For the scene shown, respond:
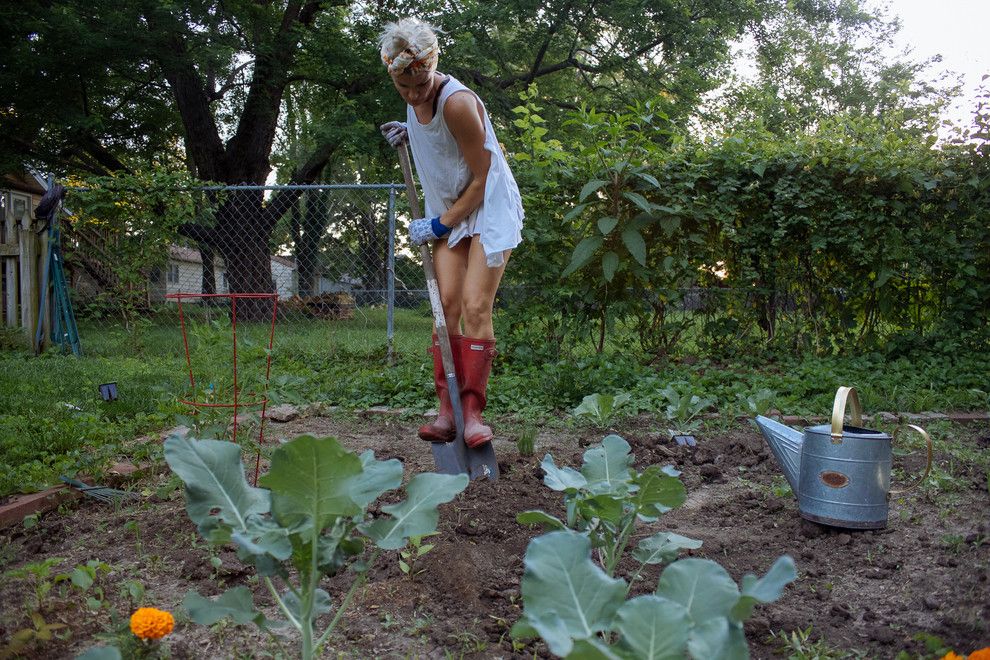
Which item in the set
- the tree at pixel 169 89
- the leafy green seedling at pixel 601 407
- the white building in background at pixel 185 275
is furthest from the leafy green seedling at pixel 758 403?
the tree at pixel 169 89

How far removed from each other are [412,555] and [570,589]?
1.02m

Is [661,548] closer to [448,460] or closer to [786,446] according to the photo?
[786,446]

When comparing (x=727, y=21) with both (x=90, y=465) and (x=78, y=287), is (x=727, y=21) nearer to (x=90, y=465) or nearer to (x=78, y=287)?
(x=78, y=287)

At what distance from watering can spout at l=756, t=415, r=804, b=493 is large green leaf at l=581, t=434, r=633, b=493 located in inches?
35.4

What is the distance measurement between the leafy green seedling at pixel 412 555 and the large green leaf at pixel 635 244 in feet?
10.8

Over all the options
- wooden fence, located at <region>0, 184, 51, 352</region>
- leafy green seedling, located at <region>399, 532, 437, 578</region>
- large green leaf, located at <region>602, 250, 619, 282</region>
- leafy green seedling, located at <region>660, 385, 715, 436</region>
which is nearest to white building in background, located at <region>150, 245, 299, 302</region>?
wooden fence, located at <region>0, 184, 51, 352</region>

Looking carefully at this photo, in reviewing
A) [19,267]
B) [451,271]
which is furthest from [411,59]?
[19,267]

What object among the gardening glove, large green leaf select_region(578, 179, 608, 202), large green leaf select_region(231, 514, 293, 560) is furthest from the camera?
large green leaf select_region(578, 179, 608, 202)

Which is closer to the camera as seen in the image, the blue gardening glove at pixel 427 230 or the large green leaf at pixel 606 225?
the blue gardening glove at pixel 427 230

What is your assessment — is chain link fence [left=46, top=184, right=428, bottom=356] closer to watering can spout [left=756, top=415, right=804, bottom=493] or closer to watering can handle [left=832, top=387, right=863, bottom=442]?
watering can spout [left=756, top=415, right=804, bottom=493]

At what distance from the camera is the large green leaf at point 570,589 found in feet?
3.34

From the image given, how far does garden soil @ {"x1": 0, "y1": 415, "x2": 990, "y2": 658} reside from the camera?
1592 mm

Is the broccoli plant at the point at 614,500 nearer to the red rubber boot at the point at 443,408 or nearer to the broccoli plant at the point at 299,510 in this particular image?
the broccoli plant at the point at 299,510

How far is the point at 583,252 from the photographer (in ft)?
16.3
